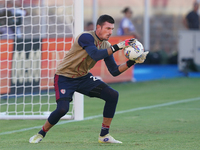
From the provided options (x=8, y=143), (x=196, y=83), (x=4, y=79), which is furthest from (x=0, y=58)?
(x=196, y=83)

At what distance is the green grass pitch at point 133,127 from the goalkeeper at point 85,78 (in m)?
0.29

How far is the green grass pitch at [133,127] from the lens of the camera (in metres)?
5.55

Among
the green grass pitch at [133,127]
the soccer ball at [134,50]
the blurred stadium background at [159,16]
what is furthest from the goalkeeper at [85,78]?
the blurred stadium background at [159,16]

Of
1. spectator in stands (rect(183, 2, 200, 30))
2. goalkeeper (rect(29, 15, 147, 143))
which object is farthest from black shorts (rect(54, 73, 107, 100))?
spectator in stands (rect(183, 2, 200, 30))

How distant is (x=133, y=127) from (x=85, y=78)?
1.52 meters

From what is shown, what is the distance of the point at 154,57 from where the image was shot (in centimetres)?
2258

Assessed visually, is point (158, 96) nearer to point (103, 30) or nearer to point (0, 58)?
point (0, 58)

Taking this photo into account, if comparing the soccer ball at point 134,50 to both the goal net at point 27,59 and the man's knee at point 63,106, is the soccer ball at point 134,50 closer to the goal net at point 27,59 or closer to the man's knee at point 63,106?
the man's knee at point 63,106

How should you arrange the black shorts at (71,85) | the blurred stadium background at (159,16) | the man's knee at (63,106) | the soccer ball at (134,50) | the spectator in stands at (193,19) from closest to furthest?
1. the soccer ball at (134,50)
2. the man's knee at (63,106)
3. the black shorts at (71,85)
4. the spectator in stands at (193,19)
5. the blurred stadium background at (159,16)

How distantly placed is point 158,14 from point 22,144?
2193 centimetres

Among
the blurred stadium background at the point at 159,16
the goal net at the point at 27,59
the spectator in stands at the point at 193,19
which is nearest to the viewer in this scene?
the goal net at the point at 27,59

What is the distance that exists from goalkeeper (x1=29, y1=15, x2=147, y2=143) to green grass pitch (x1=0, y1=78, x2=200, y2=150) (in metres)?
0.29

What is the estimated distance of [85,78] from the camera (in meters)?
6.00

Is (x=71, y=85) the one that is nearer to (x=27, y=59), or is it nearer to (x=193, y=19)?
(x=27, y=59)
